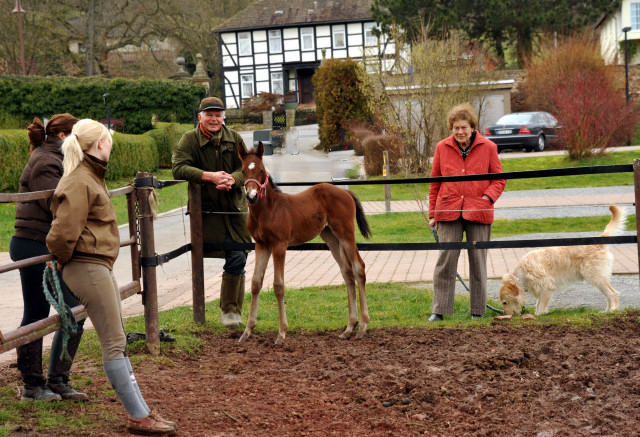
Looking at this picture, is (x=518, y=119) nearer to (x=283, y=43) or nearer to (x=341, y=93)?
(x=341, y=93)

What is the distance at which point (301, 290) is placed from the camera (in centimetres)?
927

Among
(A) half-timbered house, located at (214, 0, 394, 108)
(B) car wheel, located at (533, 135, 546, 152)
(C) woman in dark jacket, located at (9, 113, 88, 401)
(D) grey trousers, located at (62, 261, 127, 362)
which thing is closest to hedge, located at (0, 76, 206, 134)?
(B) car wheel, located at (533, 135, 546, 152)

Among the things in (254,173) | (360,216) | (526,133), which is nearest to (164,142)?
(526,133)

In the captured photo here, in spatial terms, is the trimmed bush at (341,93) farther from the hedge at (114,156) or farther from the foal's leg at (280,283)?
the foal's leg at (280,283)

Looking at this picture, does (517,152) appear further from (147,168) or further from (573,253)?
(573,253)

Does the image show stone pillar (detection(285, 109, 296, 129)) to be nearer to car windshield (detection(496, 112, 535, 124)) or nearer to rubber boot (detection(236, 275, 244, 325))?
car windshield (detection(496, 112, 535, 124))

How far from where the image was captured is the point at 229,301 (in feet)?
23.3

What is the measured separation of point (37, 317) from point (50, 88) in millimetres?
35941

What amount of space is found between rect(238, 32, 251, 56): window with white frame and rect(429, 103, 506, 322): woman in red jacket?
5793 centimetres

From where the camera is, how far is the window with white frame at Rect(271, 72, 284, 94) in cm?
6297

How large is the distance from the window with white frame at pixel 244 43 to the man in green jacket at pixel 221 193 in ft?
190

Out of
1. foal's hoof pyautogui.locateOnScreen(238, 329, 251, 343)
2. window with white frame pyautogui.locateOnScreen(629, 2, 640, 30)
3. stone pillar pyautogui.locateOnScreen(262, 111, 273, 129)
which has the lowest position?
foal's hoof pyautogui.locateOnScreen(238, 329, 251, 343)

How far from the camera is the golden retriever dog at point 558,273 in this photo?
289 inches

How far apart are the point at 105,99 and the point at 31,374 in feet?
120
